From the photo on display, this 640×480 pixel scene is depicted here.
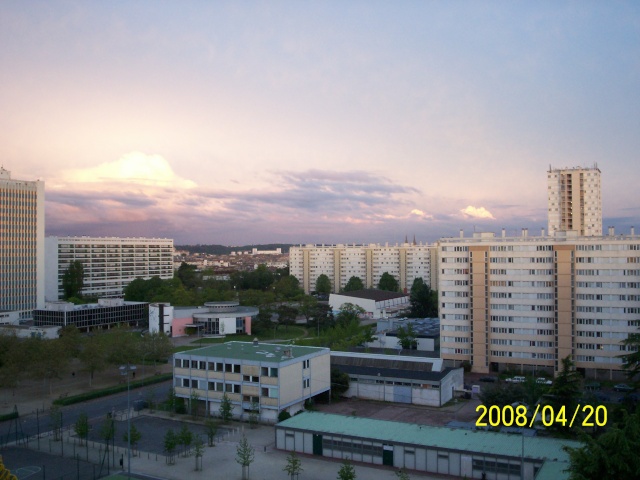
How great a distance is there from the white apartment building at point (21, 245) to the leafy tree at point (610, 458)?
2401 inches

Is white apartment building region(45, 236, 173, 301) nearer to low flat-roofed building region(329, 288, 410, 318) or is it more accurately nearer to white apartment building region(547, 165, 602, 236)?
low flat-roofed building region(329, 288, 410, 318)

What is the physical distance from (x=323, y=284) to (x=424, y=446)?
260 ft

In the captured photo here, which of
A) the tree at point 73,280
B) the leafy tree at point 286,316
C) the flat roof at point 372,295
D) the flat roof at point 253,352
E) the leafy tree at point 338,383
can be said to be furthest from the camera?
the tree at point 73,280

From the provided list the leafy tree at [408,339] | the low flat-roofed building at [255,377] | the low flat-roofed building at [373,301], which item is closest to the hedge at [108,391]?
the low flat-roofed building at [255,377]

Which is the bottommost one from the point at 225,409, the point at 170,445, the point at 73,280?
the point at 225,409

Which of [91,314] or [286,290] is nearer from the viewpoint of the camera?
[91,314]

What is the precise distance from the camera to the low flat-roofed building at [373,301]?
73.8 metres

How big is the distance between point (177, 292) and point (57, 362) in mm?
36379

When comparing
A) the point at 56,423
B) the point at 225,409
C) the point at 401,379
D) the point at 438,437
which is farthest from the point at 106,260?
the point at 438,437

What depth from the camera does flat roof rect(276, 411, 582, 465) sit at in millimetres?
20625

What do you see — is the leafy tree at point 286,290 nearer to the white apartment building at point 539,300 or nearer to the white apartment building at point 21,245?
the white apartment building at point 21,245

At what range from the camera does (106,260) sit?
3738 inches

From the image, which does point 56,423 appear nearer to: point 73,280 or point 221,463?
point 221,463
